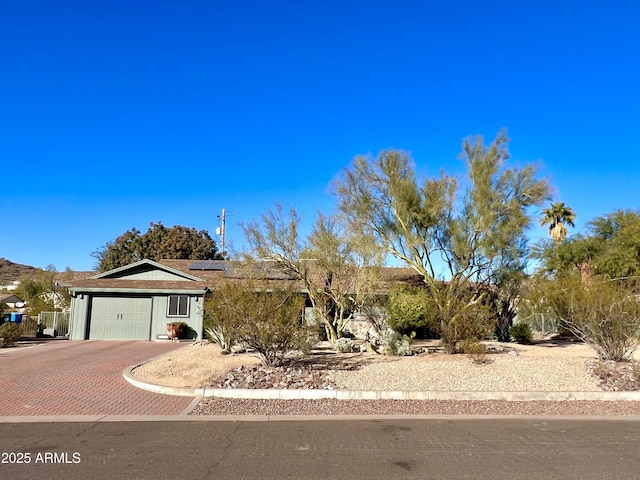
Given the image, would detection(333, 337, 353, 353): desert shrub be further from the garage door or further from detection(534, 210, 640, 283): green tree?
detection(534, 210, 640, 283): green tree

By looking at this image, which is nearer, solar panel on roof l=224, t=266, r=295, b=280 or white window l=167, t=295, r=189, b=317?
solar panel on roof l=224, t=266, r=295, b=280

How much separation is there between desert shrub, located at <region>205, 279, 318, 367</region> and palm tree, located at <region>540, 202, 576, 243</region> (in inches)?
1255

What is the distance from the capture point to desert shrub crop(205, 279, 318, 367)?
10602 mm

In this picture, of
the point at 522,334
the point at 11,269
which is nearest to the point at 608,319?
the point at 522,334

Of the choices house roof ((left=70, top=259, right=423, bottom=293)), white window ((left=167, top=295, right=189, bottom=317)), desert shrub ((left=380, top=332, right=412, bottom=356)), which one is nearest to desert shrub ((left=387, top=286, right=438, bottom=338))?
house roof ((left=70, top=259, right=423, bottom=293))

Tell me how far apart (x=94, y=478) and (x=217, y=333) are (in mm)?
10375

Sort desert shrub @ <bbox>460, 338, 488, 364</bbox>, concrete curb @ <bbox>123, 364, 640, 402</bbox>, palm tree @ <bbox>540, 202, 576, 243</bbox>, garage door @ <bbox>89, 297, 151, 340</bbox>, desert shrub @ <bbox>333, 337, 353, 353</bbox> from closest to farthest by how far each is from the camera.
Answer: concrete curb @ <bbox>123, 364, 640, 402</bbox> < desert shrub @ <bbox>460, 338, 488, 364</bbox> < desert shrub @ <bbox>333, 337, 353, 353</bbox> < garage door @ <bbox>89, 297, 151, 340</bbox> < palm tree @ <bbox>540, 202, 576, 243</bbox>

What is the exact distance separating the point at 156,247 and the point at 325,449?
4722cm

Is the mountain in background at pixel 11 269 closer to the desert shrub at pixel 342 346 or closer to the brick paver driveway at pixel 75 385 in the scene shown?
the brick paver driveway at pixel 75 385

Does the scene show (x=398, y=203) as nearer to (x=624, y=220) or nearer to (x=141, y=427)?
(x=141, y=427)

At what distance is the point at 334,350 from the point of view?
15.1 metres

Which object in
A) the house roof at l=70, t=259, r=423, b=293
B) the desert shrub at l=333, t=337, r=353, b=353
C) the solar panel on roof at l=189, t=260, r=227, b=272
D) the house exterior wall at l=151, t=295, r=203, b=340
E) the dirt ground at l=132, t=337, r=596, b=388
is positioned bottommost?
the dirt ground at l=132, t=337, r=596, b=388

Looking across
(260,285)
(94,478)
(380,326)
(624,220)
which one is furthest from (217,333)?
(624,220)

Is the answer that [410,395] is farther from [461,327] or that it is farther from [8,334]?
[8,334]
